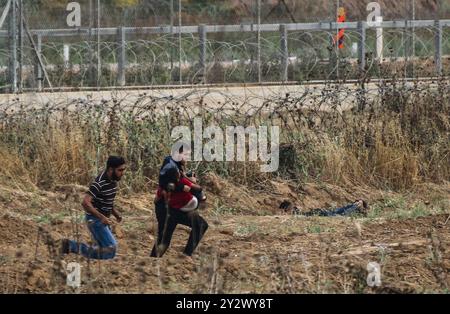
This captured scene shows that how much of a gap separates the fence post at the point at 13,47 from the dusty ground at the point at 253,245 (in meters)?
7.97

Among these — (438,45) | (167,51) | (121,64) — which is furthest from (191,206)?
(438,45)

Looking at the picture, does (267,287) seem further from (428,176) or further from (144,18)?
(144,18)

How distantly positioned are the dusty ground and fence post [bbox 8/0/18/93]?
26.1 ft

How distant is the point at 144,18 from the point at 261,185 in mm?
13953

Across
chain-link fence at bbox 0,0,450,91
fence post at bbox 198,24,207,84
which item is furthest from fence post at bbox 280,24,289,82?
fence post at bbox 198,24,207,84

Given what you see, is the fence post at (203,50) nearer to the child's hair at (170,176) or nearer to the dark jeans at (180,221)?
the dark jeans at (180,221)

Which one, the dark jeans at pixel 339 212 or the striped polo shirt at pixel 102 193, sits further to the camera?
the dark jeans at pixel 339 212

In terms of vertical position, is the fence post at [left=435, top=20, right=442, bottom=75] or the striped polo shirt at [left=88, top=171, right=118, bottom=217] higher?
the fence post at [left=435, top=20, right=442, bottom=75]

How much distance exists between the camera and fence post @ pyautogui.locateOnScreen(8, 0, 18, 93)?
2115cm

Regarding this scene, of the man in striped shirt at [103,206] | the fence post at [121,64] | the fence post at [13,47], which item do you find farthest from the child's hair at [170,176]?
the fence post at [121,64]

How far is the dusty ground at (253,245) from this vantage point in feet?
28.1

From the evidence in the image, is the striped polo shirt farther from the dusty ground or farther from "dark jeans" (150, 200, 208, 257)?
"dark jeans" (150, 200, 208, 257)

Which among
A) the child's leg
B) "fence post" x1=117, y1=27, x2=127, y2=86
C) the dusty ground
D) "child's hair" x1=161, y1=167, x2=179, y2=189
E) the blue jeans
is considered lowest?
the dusty ground
